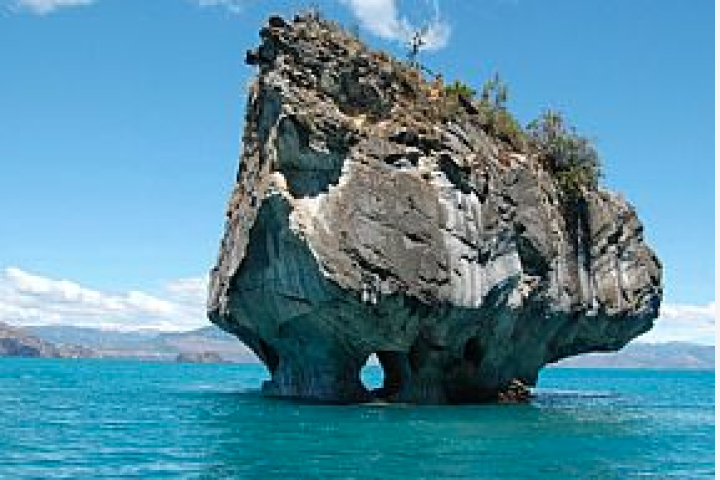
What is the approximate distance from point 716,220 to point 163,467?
20.6 m

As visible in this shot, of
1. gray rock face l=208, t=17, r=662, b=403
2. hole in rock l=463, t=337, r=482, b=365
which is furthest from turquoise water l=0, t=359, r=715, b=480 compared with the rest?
gray rock face l=208, t=17, r=662, b=403

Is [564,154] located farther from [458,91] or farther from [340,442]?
[340,442]

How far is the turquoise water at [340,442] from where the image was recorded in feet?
90.1

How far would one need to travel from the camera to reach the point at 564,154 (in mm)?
57656

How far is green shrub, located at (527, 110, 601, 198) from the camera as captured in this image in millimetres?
57062

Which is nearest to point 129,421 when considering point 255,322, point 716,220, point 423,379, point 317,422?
point 317,422

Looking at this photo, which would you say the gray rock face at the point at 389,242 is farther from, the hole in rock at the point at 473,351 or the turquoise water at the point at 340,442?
the turquoise water at the point at 340,442

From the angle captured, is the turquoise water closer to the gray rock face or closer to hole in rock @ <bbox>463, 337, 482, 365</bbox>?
hole in rock @ <bbox>463, 337, 482, 365</bbox>

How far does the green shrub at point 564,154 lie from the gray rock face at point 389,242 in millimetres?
1166

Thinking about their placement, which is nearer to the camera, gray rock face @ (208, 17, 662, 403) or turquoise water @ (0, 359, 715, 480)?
turquoise water @ (0, 359, 715, 480)

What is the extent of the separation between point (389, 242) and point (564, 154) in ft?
57.0

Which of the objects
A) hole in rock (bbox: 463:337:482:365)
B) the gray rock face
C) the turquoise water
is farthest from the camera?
hole in rock (bbox: 463:337:482:365)

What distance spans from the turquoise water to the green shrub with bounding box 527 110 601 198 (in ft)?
45.1

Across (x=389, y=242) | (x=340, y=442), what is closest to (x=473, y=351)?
(x=389, y=242)
